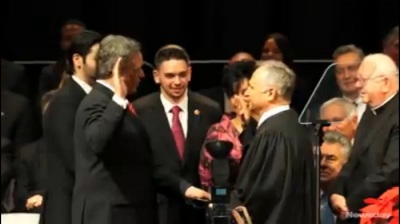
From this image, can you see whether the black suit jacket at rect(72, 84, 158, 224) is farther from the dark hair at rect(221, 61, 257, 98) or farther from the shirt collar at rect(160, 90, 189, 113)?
the dark hair at rect(221, 61, 257, 98)

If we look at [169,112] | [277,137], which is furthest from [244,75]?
[277,137]

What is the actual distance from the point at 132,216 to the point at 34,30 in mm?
2246

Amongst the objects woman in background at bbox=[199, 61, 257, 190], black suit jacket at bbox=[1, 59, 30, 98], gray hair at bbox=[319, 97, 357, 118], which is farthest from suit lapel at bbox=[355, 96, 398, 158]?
black suit jacket at bbox=[1, 59, 30, 98]

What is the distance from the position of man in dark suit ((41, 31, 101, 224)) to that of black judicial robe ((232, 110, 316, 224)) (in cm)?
74

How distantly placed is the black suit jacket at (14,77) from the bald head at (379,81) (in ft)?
6.72

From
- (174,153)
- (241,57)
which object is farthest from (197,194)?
(241,57)

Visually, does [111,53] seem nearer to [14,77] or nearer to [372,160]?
[372,160]

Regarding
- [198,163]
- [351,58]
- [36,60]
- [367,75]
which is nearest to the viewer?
[367,75]

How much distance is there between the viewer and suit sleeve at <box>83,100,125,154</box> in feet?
18.0

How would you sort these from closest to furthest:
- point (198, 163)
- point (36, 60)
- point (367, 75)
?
point (367, 75)
point (198, 163)
point (36, 60)

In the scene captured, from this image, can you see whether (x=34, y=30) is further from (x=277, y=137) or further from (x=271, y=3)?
(x=277, y=137)

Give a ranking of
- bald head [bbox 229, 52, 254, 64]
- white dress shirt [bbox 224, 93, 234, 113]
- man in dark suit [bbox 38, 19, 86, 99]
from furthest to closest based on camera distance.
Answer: man in dark suit [bbox 38, 19, 86, 99] < bald head [bbox 229, 52, 254, 64] < white dress shirt [bbox 224, 93, 234, 113]

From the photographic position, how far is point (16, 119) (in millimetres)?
6609

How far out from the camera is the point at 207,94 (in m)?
7.08
